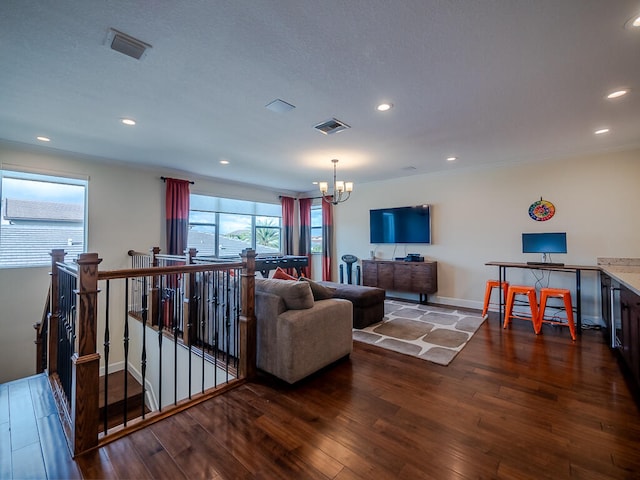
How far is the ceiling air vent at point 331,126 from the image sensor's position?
3047 mm

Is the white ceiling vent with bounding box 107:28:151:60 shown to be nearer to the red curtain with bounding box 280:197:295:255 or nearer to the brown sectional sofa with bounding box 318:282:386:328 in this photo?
the brown sectional sofa with bounding box 318:282:386:328

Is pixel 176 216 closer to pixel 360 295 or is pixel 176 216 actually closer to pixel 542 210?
pixel 360 295

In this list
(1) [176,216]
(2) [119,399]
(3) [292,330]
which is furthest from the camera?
(1) [176,216]

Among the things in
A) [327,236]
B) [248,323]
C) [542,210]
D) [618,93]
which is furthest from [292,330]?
[327,236]

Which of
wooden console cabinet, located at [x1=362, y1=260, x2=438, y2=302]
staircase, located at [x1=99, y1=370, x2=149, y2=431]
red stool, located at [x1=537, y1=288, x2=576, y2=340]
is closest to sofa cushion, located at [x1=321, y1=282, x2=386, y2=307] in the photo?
wooden console cabinet, located at [x1=362, y1=260, x2=438, y2=302]

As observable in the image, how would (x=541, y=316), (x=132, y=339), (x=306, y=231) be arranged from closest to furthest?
1. (x=541, y=316)
2. (x=132, y=339)
3. (x=306, y=231)

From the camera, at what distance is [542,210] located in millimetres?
4434

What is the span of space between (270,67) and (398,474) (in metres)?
2.69

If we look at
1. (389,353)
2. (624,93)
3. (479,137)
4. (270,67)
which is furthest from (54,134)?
(624,93)

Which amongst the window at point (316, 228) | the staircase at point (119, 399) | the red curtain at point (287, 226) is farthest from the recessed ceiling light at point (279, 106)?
the window at point (316, 228)

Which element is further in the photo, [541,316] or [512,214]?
[512,214]

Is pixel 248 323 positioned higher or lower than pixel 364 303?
higher

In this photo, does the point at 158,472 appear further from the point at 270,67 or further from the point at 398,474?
the point at 270,67

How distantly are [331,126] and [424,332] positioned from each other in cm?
281
